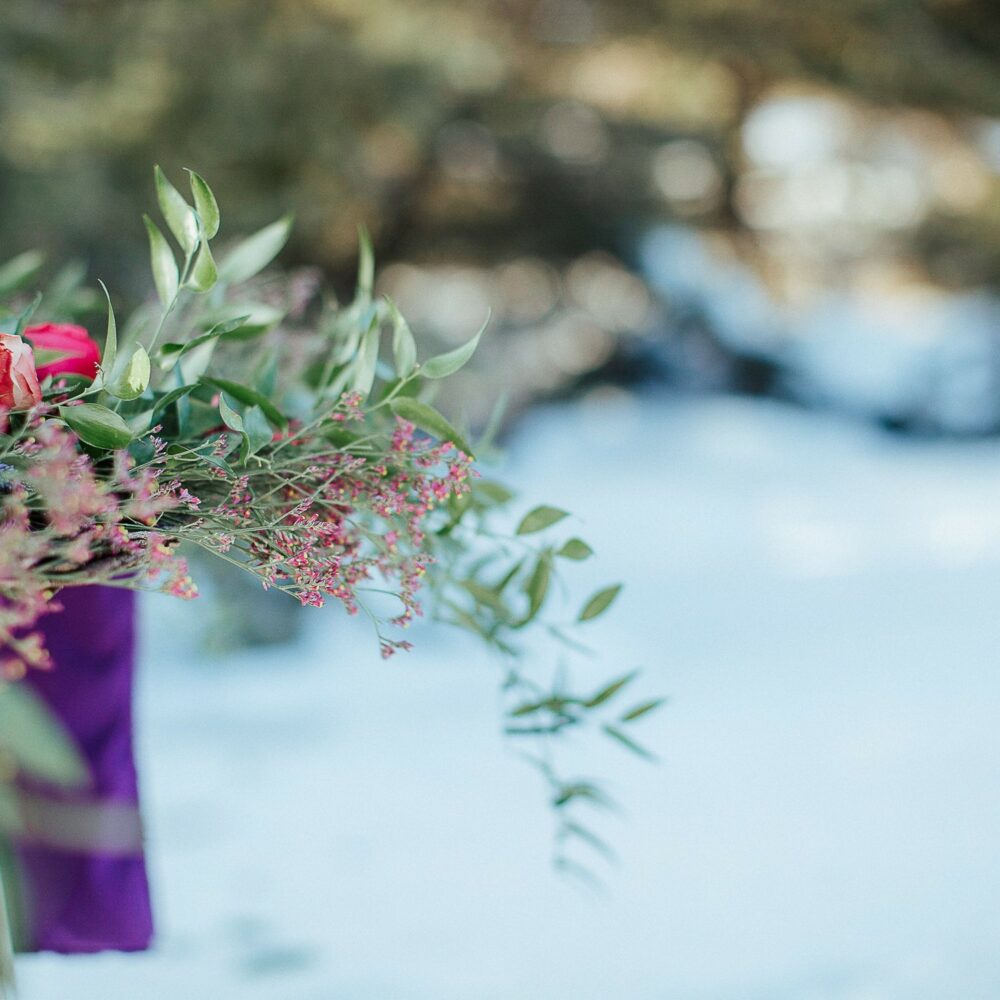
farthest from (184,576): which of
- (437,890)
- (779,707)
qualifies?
(779,707)

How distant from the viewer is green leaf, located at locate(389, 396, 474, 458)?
0.40 metres

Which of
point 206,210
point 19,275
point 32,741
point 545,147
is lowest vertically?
point 32,741

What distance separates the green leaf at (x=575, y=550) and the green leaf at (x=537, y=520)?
14 millimetres

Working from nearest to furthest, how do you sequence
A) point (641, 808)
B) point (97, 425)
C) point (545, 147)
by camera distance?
point (97, 425) → point (641, 808) → point (545, 147)

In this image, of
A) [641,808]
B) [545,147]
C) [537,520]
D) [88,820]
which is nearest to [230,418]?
[537,520]

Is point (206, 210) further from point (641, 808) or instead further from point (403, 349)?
point (641, 808)

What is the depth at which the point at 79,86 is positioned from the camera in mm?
2297

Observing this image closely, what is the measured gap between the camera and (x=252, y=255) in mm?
523

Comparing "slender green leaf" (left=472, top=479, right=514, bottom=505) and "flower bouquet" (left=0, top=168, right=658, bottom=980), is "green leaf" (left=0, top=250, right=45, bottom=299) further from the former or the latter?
"slender green leaf" (left=472, top=479, right=514, bottom=505)

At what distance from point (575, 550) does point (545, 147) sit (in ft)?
11.5

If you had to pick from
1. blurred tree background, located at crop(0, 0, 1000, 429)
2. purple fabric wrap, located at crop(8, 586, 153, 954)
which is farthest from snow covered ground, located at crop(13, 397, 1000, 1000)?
blurred tree background, located at crop(0, 0, 1000, 429)

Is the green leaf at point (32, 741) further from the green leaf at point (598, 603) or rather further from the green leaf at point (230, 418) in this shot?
the green leaf at point (598, 603)

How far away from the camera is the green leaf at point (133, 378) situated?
364mm

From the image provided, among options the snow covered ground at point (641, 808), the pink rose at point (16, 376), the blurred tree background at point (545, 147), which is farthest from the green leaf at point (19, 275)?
the blurred tree background at point (545, 147)
